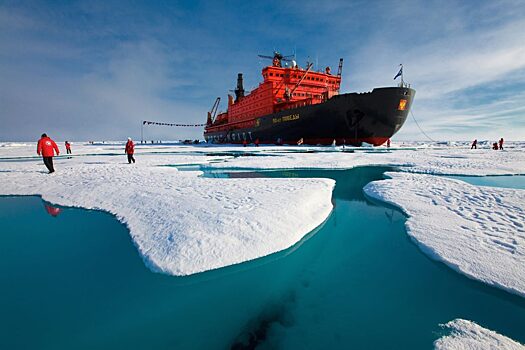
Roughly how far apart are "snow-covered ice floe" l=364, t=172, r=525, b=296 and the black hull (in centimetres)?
1680

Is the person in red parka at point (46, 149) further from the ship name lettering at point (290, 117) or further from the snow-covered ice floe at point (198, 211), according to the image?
the ship name lettering at point (290, 117)

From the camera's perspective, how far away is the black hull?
21.7 meters

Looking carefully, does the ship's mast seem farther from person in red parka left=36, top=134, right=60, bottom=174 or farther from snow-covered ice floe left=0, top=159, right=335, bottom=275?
snow-covered ice floe left=0, top=159, right=335, bottom=275

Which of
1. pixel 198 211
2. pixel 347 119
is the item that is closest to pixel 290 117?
pixel 347 119

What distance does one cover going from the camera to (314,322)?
2.21 metres

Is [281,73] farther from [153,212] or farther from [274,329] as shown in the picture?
[274,329]

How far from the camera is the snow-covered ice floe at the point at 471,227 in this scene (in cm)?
285

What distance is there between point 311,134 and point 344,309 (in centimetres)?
2545

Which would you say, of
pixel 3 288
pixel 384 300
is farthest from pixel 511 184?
pixel 3 288

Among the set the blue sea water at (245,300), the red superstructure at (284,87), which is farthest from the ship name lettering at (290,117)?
the blue sea water at (245,300)

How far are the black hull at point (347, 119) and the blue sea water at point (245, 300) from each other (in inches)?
821

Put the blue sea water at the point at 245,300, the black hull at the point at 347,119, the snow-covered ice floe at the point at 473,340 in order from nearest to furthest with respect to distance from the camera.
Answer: the snow-covered ice floe at the point at 473,340 < the blue sea water at the point at 245,300 < the black hull at the point at 347,119

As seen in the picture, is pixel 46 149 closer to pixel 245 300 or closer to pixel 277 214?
pixel 277 214

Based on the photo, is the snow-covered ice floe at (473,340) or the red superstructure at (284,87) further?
the red superstructure at (284,87)
